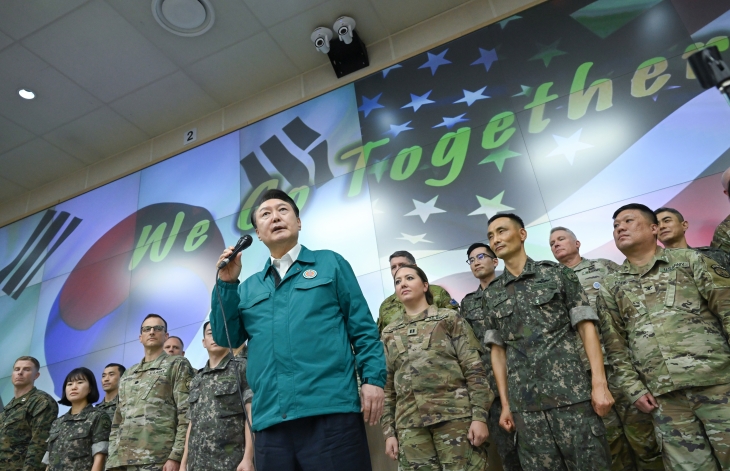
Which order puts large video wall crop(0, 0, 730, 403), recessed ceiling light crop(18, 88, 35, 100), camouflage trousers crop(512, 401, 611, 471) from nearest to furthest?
1. camouflage trousers crop(512, 401, 611, 471)
2. large video wall crop(0, 0, 730, 403)
3. recessed ceiling light crop(18, 88, 35, 100)

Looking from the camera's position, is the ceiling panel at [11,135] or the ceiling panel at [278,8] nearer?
the ceiling panel at [278,8]

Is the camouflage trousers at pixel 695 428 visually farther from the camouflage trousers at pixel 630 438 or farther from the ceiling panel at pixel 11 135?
the ceiling panel at pixel 11 135

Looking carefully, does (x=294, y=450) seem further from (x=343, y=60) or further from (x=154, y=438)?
(x=343, y=60)

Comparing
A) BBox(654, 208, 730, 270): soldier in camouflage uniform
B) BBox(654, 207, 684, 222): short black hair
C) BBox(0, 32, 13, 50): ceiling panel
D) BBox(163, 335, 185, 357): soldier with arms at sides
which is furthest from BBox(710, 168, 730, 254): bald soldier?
BBox(0, 32, 13, 50): ceiling panel

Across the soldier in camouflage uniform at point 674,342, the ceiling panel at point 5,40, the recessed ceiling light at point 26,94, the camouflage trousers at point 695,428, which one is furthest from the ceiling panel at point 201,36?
the camouflage trousers at point 695,428

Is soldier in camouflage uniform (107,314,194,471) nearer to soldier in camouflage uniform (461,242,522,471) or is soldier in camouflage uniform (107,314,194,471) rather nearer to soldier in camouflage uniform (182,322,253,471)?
soldier in camouflage uniform (182,322,253,471)

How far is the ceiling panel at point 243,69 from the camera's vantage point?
4844 mm

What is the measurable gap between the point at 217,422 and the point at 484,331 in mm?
1526

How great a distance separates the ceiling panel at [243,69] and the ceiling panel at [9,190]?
3.25 meters

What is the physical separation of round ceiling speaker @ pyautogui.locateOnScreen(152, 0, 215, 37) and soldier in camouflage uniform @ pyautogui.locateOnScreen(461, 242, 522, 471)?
326 centimetres

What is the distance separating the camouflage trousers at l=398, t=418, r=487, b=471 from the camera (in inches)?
75.2

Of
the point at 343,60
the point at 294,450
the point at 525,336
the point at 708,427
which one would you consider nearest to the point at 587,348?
the point at 525,336

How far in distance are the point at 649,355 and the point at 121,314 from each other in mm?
4678

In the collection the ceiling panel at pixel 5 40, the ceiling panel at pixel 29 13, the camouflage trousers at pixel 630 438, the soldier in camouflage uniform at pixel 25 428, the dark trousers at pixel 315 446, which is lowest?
the camouflage trousers at pixel 630 438
